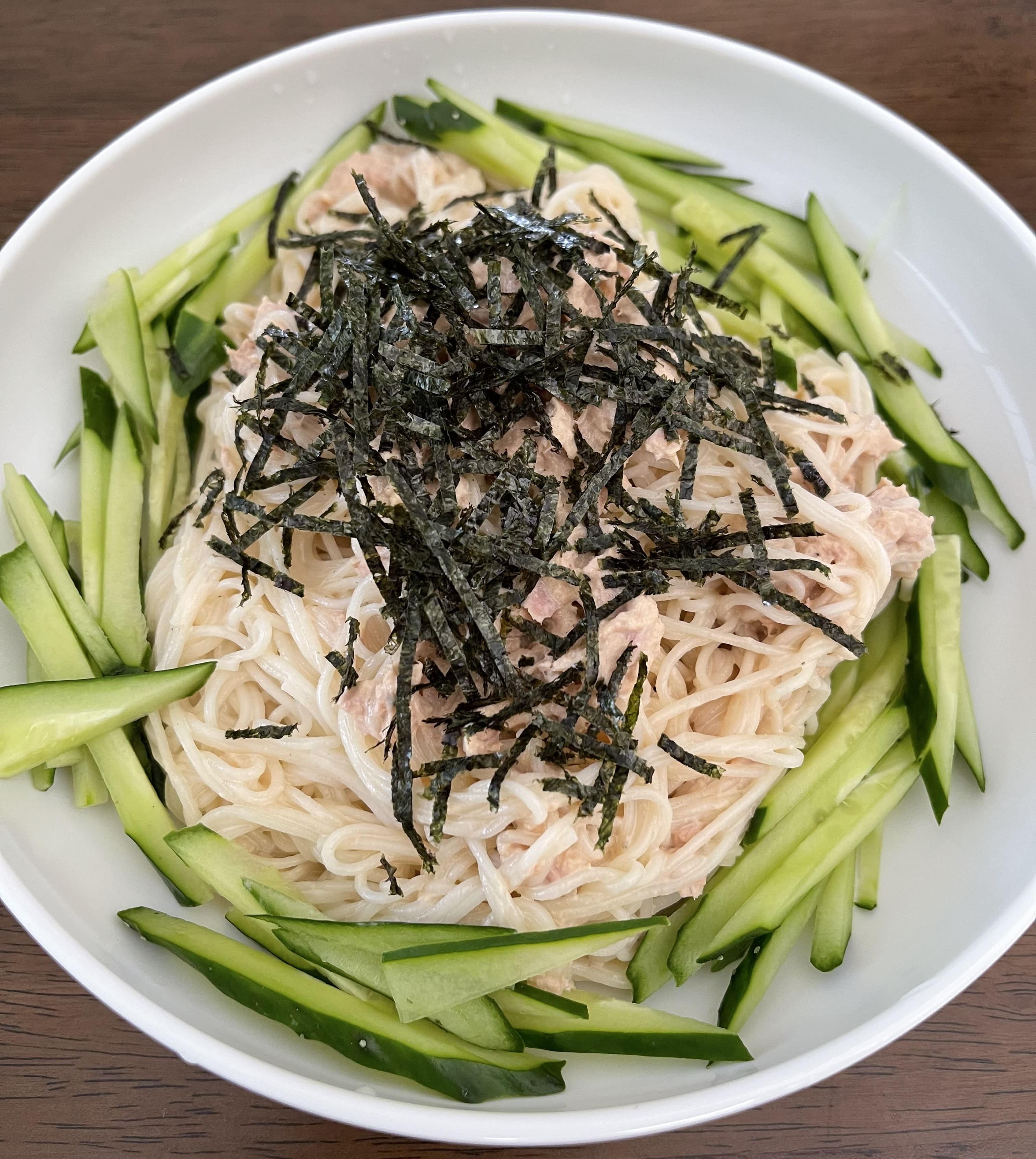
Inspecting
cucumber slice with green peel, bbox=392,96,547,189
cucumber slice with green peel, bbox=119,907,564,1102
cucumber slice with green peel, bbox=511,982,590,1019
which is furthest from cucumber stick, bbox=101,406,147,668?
cucumber slice with green peel, bbox=392,96,547,189

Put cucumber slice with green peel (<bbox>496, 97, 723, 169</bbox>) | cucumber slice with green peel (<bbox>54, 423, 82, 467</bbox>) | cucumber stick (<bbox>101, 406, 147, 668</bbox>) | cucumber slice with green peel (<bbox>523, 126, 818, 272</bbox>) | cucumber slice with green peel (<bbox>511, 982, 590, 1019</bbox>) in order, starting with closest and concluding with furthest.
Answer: cucumber slice with green peel (<bbox>511, 982, 590, 1019</bbox>)
cucumber stick (<bbox>101, 406, 147, 668</bbox>)
cucumber slice with green peel (<bbox>54, 423, 82, 467</bbox>)
cucumber slice with green peel (<bbox>523, 126, 818, 272</bbox>)
cucumber slice with green peel (<bbox>496, 97, 723, 169</bbox>)

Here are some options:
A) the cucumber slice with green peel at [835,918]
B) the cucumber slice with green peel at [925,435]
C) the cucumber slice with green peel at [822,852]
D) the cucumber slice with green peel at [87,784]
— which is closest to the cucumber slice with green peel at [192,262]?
the cucumber slice with green peel at [87,784]

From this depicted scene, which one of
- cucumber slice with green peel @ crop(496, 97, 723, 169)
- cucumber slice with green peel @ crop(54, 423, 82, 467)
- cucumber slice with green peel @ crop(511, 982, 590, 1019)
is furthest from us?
cucumber slice with green peel @ crop(496, 97, 723, 169)

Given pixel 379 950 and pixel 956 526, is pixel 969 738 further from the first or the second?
pixel 379 950

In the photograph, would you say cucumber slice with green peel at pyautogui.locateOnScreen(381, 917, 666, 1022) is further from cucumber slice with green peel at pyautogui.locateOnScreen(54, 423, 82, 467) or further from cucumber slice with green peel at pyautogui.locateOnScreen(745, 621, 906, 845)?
→ cucumber slice with green peel at pyautogui.locateOnScreen(54, 423, 82, 467)

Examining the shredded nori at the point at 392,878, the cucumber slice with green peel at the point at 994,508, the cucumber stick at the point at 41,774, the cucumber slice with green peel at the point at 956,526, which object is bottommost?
the shredded nori at the point at 392,878

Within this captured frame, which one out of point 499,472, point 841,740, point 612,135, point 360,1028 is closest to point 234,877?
point 360,1028

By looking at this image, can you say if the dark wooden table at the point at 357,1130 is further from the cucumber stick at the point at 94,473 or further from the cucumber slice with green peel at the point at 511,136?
the cucumber slice with green peel at the point at 511,136
